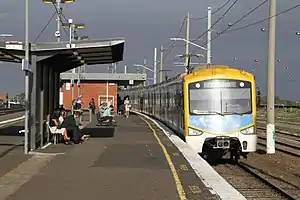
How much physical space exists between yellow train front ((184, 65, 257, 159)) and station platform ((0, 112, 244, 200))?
5.18 feet

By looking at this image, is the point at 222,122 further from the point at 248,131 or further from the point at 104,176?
the point at 104,176

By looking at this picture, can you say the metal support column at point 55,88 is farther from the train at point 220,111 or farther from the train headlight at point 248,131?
the train headlight at point 248,131

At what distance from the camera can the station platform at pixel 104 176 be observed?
32.2 feet

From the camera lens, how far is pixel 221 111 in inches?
755

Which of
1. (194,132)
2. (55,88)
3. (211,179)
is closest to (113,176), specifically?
(211,179)

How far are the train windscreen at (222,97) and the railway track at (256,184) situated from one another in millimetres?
1968

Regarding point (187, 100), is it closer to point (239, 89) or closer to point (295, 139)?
point (239, 89)

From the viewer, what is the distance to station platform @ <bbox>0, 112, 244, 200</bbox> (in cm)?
981

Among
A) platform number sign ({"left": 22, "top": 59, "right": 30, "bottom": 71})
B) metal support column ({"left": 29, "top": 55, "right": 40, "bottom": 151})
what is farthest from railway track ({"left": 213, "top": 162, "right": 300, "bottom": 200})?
platform number sign ({"left": 22, "top": 59, "right": 30, "bottom": 71})

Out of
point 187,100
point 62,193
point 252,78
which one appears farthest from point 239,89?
point 62,193

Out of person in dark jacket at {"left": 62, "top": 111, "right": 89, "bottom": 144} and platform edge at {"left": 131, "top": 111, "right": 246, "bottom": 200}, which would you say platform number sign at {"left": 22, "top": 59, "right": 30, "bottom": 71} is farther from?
platform edge at {"left": 131, "top": 111, "right": 246, "bottom": 200}

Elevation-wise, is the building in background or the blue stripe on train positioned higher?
the building in background

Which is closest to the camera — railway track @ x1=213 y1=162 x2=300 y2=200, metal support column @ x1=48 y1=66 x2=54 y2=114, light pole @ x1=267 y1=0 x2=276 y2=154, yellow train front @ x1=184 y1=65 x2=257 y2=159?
railway track @ x1=213 y1=162 x2=300 y2=200

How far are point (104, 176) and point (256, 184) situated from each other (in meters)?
4.67
